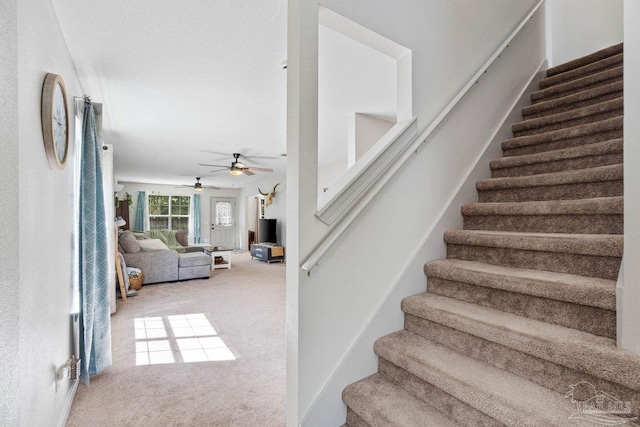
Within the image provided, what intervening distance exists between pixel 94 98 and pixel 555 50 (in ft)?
18.0

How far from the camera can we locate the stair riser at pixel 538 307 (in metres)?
1.18

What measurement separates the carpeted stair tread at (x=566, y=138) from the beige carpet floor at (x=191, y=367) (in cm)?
258

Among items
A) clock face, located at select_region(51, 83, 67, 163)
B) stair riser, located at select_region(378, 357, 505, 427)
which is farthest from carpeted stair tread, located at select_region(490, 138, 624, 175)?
clock face, located at select_region(51, 83, 67, 163)

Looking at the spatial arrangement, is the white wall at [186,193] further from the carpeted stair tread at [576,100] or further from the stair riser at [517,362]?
the stair riser at [517,362]

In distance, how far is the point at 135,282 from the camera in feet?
16.6

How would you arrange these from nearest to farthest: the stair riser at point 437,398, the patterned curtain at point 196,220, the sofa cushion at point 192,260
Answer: the stair riser at point 437,398 → the sofa cushion at point 192,260 → the patterned curtain at point 196,220

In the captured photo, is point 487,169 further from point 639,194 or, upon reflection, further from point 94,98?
point 94,98

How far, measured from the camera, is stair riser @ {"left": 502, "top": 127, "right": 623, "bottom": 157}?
6.26ft

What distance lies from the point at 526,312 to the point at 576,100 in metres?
2.01

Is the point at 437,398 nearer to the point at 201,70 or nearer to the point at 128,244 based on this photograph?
the point at 201,70

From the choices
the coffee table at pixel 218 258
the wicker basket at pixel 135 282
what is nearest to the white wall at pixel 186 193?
the coffee table at pixel 218 258

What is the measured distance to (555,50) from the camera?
3887 millimetres

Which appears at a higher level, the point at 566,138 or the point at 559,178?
the point at 566,138

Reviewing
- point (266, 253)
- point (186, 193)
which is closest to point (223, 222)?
point (186, 193)
